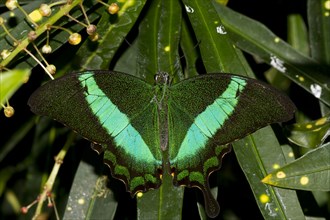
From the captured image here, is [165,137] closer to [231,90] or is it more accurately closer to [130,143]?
[130,143]

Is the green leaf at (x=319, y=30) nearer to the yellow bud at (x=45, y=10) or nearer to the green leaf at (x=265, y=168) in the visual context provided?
the green leaf at (x=265, y=168)

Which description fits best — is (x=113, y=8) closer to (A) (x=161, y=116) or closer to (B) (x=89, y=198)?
(A) (x=161, y=116)

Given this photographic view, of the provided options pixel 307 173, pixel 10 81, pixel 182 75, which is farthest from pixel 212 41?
pixel 10 81

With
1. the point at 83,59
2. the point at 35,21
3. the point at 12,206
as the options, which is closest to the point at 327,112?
the point at 83,59

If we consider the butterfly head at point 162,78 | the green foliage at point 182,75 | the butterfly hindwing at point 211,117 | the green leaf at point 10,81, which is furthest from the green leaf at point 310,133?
the green leaf at point 10,81

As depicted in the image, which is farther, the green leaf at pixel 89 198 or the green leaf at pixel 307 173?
the green leaf at pixel 89 198
